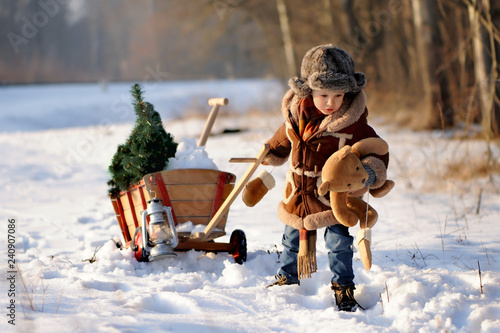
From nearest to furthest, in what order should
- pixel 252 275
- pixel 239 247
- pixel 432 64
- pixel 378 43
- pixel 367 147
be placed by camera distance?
1. pixel 367 147
2. pixel 252 275
3. pixel 239 247
4. pixel 432 64
5. pixel 378 43

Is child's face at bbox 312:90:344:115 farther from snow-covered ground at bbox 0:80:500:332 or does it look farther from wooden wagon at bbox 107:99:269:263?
snow-covered ground at bbox 0:80:500:332

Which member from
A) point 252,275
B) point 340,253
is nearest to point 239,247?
point 252,275

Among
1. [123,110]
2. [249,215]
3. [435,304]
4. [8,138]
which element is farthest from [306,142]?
[123,110]

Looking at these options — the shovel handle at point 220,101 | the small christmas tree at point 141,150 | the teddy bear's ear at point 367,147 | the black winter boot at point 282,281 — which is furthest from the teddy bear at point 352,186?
the small christmas tree at point 141,150

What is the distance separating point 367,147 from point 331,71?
47 cm

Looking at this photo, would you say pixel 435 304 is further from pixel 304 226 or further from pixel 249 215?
pixel 249 215

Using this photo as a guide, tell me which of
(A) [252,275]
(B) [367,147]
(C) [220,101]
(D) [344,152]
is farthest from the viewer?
(C) [220,101]

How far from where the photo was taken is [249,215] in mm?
6223

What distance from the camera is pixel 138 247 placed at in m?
4.14

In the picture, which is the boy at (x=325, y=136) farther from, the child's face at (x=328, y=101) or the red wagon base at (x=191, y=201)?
the red wagon base at (x=191, y=201)

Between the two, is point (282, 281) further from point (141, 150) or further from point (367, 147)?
point (141, 150)

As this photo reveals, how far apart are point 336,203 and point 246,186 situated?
0.71 metres

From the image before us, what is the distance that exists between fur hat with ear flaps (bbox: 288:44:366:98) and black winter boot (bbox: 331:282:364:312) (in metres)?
1.11

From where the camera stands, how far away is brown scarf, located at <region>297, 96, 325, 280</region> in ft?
11.5
